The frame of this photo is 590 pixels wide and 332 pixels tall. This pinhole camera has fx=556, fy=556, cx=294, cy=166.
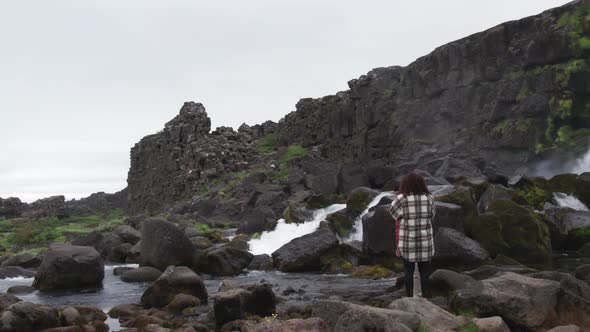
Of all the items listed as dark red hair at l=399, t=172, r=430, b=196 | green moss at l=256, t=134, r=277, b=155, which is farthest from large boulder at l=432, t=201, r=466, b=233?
green moss at l=256, t=134, r=277, b=155

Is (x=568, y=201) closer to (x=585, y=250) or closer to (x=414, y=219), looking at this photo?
(x=585, y=250)

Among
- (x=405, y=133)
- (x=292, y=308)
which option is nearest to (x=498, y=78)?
(x=405, y=133)

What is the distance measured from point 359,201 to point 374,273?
932 centimetres

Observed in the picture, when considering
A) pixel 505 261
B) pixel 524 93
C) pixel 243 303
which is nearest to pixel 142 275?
pixel 243 303

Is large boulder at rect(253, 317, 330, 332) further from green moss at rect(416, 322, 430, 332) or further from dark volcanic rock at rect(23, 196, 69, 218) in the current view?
dark volcanic rock at rect(23, 196, 69, 218)

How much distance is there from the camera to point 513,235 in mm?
19828

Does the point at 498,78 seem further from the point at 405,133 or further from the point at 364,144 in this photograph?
the point at 364,144

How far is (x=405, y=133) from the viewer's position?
68.6 meters

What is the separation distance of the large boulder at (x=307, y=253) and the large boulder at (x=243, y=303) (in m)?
8.80

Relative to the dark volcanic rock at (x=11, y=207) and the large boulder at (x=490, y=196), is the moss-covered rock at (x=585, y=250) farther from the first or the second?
the dark volcanic rock at (x=11, y=207)

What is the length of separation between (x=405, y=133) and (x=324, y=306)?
202 feet

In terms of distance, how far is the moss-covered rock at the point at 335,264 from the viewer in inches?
830

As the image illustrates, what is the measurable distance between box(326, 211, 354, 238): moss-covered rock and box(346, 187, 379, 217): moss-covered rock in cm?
57

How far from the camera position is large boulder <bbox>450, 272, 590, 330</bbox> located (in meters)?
9.09
